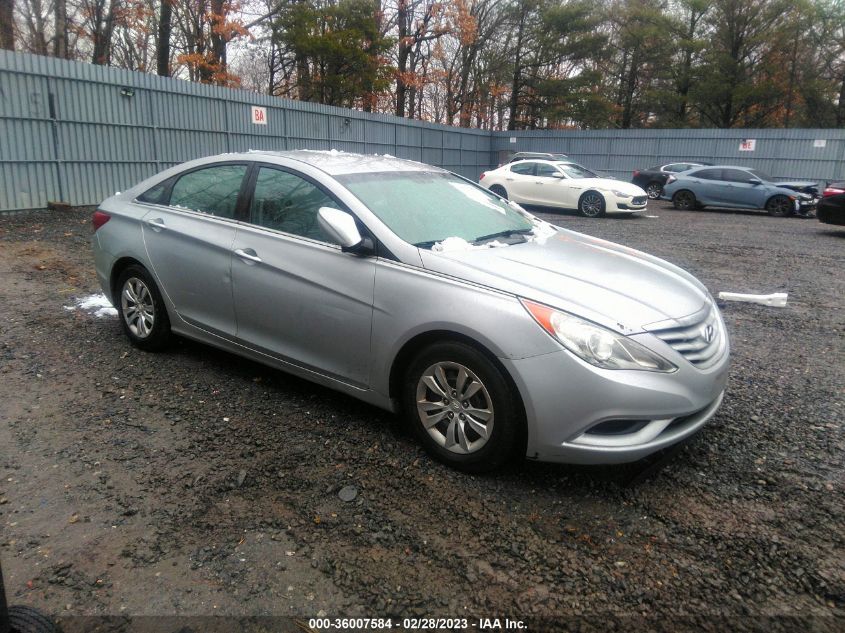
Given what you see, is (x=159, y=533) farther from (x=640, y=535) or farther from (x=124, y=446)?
(x=640, y=535)

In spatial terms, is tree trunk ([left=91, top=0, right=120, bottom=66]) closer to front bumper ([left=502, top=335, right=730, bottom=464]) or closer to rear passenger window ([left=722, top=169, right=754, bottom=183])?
rear passenger window ([left=722, top=169, right=754, bottom=183])

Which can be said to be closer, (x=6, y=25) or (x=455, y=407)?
(x=455, y=407)

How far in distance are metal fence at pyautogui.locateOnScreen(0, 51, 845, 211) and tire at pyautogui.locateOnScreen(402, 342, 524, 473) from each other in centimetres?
1069

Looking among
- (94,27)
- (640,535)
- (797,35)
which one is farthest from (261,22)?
(640,535)

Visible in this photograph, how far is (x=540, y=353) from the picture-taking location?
2904mm

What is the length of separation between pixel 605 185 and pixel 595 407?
15016 millimetres

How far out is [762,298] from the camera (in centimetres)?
703

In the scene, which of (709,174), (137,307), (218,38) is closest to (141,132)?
(137,307)

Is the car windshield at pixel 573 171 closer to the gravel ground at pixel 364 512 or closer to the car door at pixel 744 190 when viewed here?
the car door at pixel 744 190

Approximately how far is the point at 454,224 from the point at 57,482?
2.51 meters

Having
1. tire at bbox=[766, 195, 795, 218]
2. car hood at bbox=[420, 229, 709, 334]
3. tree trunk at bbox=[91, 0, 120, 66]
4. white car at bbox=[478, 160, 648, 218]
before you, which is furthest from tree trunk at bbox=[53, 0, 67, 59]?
car hood at bbox=[420, 229, 709, 334]

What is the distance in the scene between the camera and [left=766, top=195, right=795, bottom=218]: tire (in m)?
18.1

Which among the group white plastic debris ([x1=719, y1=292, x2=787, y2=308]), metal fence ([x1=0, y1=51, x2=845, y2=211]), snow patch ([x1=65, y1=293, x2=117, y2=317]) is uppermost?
metal fence ([x1=0, y1=51, x2=845, y2=211])

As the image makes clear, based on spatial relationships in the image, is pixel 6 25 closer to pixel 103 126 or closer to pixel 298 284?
pixel 103 126
